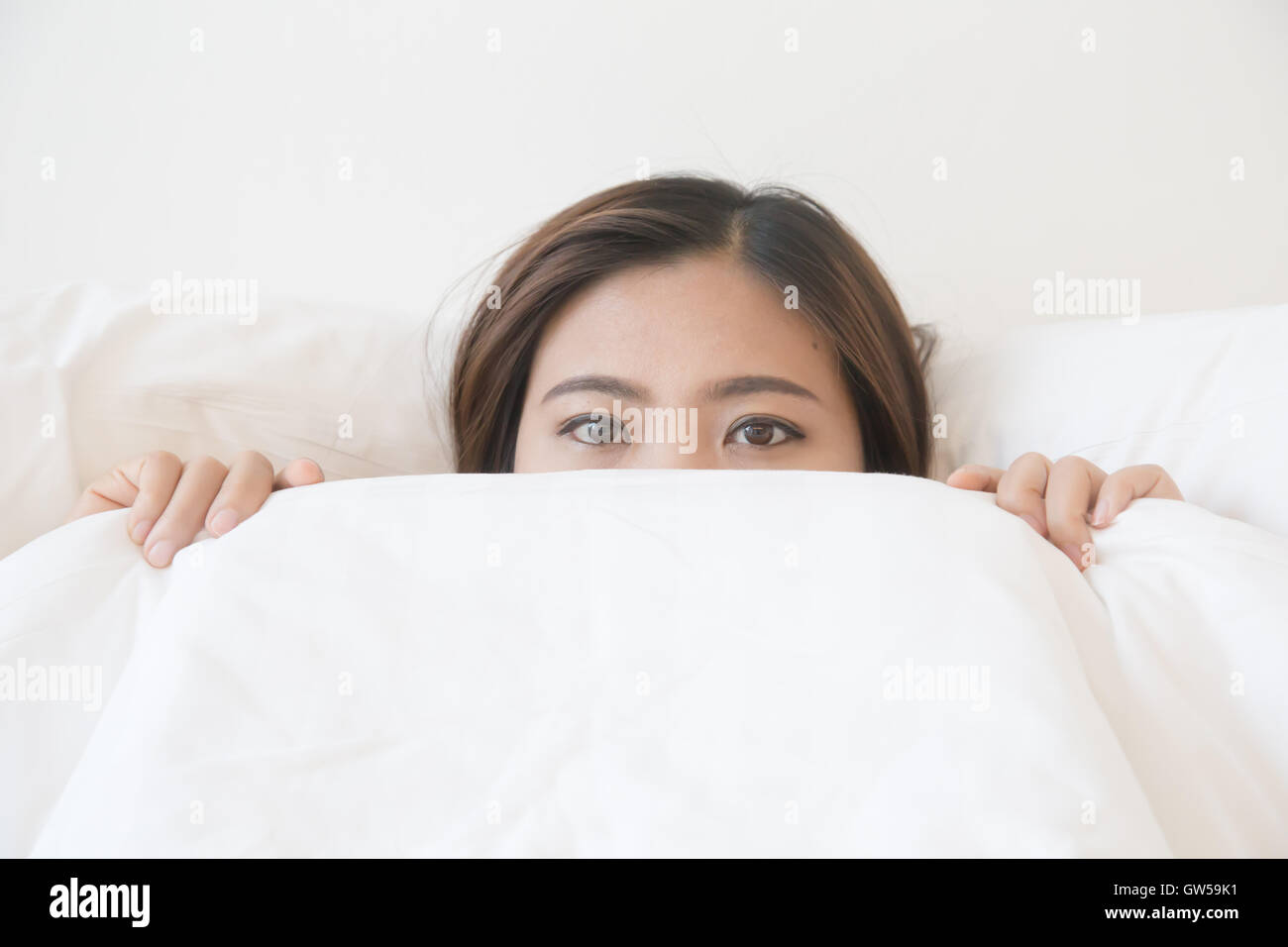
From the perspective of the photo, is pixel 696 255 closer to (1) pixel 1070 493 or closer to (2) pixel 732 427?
(2) pixel 732 427

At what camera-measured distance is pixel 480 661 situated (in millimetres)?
619

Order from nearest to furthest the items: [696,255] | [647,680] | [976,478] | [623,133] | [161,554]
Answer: [647,680], [161,554], [976,478], [696,255], [623,133]

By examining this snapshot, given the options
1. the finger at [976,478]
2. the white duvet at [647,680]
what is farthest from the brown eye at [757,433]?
the white duvet at [647,680]

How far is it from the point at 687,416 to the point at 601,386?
100mm

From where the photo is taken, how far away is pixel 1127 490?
2.76ft

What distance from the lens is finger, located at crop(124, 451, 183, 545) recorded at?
0.81m

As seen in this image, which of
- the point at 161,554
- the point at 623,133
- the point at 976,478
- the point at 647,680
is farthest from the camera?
the point at 623,133

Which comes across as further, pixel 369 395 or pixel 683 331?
pixel 369 395

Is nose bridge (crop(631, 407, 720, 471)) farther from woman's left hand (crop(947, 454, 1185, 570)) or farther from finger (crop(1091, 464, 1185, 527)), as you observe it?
finger (crop(1091, 464, 1185, 527))

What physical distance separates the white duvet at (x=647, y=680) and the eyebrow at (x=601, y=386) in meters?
0.32

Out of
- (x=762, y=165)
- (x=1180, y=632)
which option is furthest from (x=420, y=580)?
(x=762, y=165)

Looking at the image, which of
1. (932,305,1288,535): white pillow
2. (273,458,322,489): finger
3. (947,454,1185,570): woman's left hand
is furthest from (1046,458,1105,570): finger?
(273,458,322,489): finger

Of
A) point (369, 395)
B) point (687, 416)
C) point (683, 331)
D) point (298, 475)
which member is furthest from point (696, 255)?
point (298, 475)
